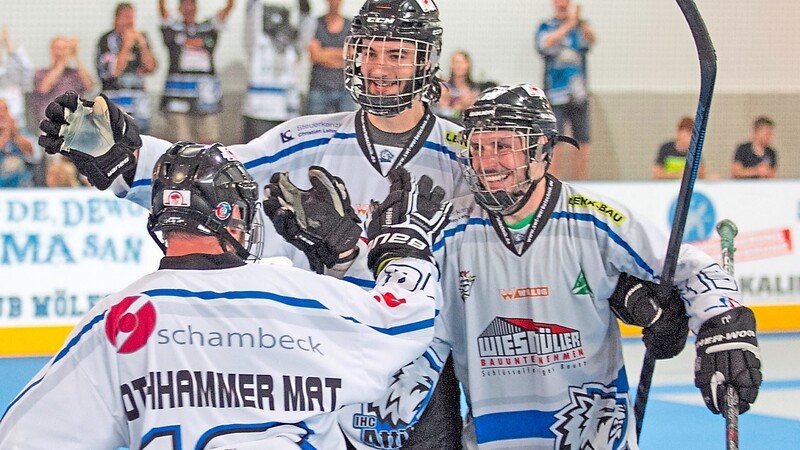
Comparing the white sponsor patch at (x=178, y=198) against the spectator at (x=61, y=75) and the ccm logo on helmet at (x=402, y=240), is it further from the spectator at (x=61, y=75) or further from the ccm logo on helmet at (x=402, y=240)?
the spectator at (x=61, y=75)

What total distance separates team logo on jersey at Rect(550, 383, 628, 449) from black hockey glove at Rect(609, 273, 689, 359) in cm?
22

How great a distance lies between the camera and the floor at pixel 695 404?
244 inches

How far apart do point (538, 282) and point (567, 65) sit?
714 centimetres

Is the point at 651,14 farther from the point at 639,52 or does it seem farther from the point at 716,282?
the point at 716,282

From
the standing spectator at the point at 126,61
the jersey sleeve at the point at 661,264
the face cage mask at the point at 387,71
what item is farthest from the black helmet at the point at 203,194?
the standing spectator at the point at 126,61

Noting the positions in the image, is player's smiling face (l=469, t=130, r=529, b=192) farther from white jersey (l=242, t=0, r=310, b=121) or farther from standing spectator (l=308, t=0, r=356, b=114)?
white jersey (l=242, t=0, r=310, b=121)

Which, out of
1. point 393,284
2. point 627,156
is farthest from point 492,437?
point 627,156

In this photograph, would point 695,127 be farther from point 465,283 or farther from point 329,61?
point 329,61

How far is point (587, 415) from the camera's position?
12.2 ft

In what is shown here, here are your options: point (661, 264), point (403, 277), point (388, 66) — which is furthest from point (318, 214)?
point (661, 264)

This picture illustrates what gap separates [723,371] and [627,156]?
7299 mm

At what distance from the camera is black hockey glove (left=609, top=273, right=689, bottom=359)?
365 centimetres

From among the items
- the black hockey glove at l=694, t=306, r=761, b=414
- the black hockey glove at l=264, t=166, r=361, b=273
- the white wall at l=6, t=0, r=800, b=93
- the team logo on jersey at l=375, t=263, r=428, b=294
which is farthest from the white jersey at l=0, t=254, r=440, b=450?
the white wall at l=6, t=0, r=800, b=93

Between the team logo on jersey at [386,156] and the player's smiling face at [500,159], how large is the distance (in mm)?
431
